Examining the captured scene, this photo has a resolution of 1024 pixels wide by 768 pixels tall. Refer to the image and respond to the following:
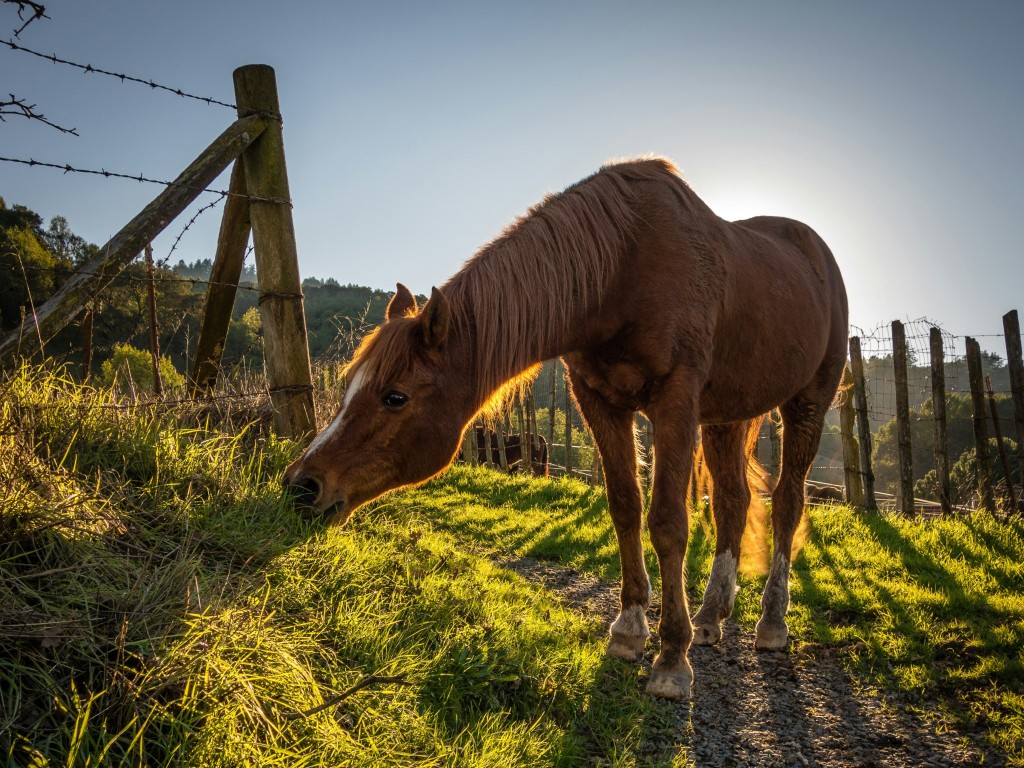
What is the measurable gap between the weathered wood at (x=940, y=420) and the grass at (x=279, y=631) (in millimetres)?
3937

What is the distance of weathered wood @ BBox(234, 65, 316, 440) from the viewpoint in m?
3.83

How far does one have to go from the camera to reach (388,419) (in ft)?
9.78

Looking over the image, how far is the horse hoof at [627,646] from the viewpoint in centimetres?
348

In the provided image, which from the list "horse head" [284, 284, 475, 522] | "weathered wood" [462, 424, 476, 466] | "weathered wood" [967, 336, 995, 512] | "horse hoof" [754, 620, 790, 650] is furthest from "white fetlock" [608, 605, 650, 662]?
"weathered wood" [462, 424, 476, 466]

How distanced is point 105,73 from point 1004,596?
659 centimetres

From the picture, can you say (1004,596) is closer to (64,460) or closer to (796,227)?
(796,227)

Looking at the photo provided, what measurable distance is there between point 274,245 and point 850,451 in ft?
28.7

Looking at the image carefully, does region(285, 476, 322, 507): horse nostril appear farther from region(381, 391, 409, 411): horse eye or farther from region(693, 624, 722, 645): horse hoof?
region(693, 624, 722, 645): horse hoof

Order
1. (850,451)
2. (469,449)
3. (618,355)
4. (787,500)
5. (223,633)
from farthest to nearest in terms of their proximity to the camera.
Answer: (469,449), (850,451), (787,500), (618,355), (223,633)

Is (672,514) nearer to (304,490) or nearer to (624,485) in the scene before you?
(624,485)

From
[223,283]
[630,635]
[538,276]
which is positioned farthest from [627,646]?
[223,283]

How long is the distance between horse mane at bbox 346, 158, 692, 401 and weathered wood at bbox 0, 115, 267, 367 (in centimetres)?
122

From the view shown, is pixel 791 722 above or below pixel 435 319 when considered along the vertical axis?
below

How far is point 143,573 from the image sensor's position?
2.00 metres
